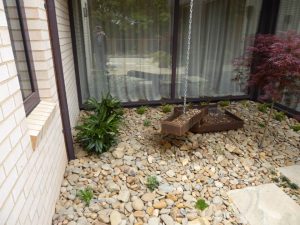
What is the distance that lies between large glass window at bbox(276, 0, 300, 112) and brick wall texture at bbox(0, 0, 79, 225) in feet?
10.4

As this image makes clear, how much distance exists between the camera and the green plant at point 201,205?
183 cm

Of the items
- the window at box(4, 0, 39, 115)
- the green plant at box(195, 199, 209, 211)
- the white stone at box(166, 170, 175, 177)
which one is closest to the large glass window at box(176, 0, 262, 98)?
the white stone at box(166, 170, 175, 177)

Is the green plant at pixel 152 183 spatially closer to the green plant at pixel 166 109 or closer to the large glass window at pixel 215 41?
the green plant at pixel 166 109

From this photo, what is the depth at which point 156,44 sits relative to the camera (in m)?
3.64

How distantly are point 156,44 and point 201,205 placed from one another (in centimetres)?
256

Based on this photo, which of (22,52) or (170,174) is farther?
(170,174)

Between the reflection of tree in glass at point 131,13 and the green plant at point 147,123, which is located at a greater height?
the reflection of tree in glass at point 131,13

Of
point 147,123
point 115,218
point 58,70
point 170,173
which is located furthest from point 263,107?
point 58,70

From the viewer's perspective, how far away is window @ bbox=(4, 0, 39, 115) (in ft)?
4.86

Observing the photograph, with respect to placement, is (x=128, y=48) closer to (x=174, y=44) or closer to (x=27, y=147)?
(x=174, y=44)

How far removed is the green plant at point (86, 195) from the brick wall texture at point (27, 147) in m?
0.18

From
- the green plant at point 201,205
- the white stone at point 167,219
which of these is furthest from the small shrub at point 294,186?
the white stone at point 167,219

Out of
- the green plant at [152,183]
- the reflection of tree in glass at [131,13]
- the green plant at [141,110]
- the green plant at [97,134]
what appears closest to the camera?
the green plant at [152,183]

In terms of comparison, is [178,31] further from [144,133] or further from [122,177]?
[122,177]
